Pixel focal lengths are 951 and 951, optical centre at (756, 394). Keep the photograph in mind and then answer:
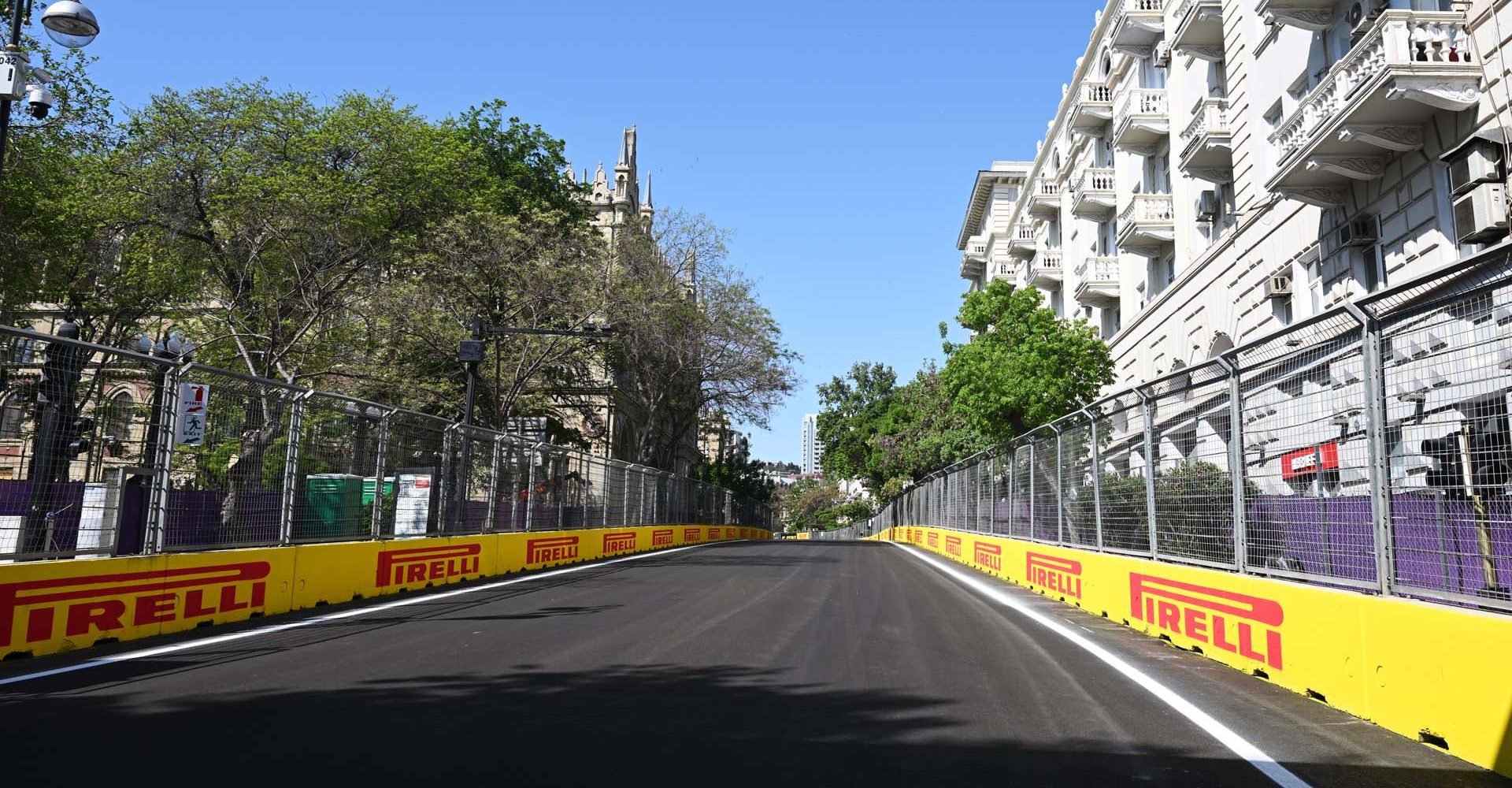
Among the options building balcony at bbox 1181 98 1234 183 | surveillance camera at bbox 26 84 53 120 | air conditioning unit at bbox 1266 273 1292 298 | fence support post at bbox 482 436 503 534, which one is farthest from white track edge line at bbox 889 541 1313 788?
building balcony at bbox 1181 98 1234 183

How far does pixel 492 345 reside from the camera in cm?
3045

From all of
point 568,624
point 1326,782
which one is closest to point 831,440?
point 568,624

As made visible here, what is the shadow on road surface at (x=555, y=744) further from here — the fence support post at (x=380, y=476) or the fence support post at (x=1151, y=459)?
the fence support post at (x=380, y=476)

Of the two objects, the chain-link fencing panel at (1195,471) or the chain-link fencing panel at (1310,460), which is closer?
the chain-link fencing panel at (1310,460)

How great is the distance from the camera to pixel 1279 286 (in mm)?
19453

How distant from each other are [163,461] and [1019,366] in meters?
21.9

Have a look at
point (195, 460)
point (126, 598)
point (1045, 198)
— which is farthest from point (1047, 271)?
point (126, 598)

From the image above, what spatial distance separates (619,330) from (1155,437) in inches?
947

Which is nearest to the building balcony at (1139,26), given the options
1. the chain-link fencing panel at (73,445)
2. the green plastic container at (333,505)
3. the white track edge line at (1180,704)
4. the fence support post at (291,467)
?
the white track edge line at (1180,704)

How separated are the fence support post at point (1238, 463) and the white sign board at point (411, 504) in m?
9.69

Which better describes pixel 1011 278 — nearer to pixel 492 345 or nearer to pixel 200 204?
pixel 492 345

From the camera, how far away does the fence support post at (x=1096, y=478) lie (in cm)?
1108

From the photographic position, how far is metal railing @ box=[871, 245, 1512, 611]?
464cm

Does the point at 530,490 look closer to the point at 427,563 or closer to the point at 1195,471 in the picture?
the point at 427,563
